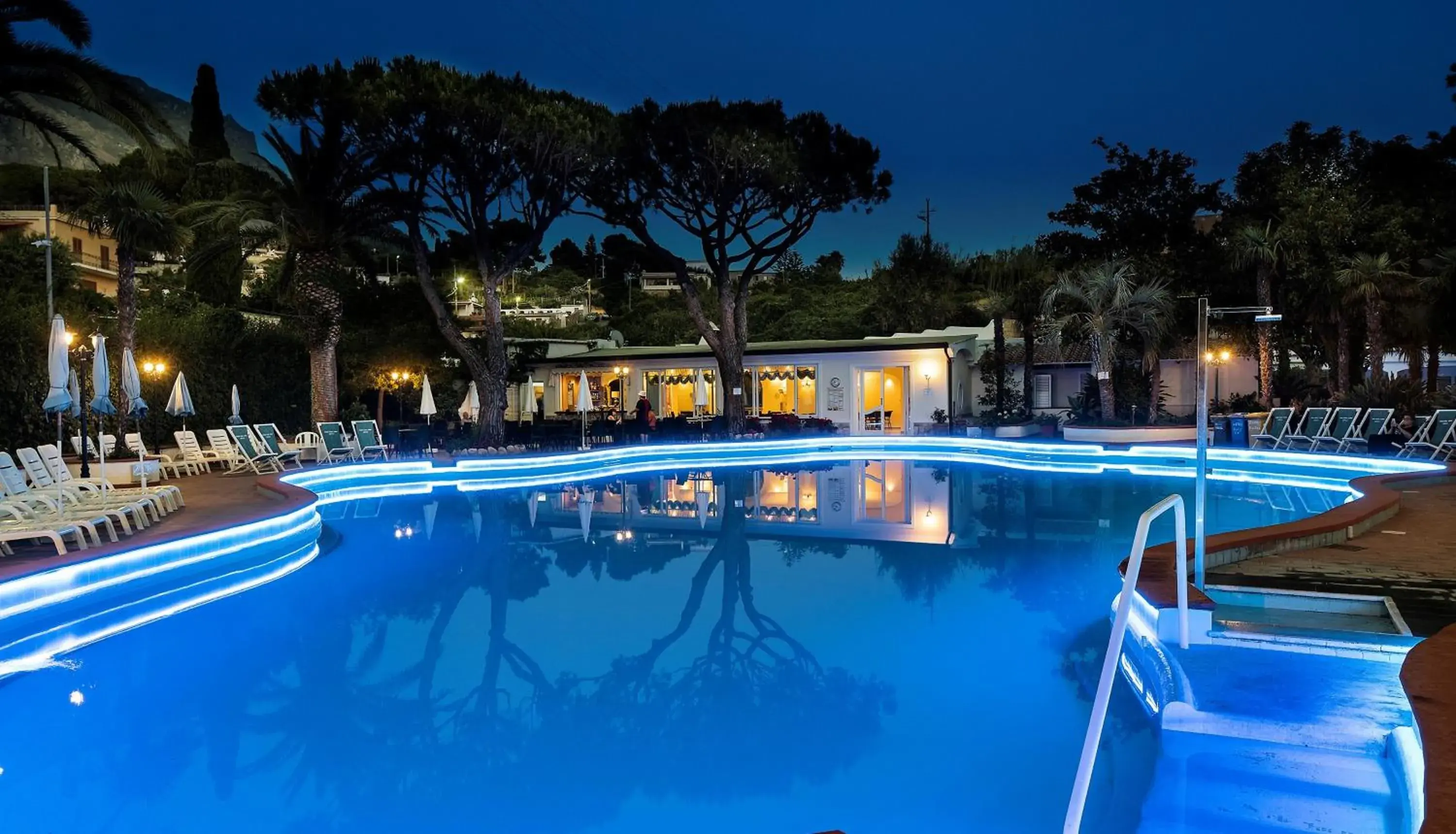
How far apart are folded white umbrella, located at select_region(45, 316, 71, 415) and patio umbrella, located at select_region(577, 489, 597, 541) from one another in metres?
Result: 5.62

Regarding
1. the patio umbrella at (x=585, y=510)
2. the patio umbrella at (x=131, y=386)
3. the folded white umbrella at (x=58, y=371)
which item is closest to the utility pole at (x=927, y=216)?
the patio umbrella at (x=585, y=510)

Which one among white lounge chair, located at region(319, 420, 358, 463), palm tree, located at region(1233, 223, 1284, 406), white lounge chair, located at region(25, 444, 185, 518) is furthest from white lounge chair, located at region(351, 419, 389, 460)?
palm tree, located at region(1233, 223, 1284, 406)

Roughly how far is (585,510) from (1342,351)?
750 inches

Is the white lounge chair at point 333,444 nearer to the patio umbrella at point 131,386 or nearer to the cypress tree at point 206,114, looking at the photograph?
the patio umbrella at point 131,386

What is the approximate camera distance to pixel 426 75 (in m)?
18.2

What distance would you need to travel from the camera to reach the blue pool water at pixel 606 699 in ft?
13.5

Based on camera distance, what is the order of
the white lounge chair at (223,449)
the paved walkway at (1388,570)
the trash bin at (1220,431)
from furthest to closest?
the trash bin at (1220,431) < the white lounge chair at (223,449) < the paved walkway at (1388,570)

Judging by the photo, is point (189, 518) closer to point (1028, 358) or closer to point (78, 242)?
point (1028, 358)

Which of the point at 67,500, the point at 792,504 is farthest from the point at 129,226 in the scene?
the point at 792,504

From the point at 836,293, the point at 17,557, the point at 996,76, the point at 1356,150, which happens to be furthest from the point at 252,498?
the point at 996,76

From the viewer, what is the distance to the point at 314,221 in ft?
60.1

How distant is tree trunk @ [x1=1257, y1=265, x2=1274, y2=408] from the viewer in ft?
72.0

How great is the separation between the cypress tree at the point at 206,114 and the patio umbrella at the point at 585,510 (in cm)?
3122

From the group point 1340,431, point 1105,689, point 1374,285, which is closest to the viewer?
point 1105,689
